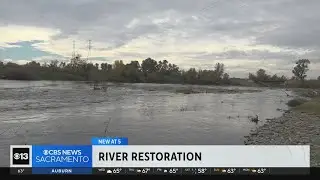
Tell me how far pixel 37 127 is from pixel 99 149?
17204 mm

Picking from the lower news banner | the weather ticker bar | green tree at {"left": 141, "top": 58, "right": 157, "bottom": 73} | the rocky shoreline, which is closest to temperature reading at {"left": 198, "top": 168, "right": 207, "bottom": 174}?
the weather ticker bar

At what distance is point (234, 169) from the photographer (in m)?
6.14

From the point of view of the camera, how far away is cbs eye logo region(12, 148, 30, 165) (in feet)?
19.4

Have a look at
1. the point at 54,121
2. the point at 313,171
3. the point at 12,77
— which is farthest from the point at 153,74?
the point at 313,171

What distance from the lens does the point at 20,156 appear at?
234 inches

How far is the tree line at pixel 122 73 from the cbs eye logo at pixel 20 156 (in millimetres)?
94752

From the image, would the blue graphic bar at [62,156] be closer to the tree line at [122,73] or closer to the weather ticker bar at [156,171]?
the weather ticker bar at [156,171]

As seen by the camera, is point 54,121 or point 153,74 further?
point 153,74

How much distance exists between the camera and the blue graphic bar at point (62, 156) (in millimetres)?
5828

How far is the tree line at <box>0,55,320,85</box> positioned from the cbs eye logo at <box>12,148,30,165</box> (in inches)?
3730

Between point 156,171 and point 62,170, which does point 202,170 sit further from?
point 62,170

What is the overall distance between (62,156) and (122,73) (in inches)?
5441

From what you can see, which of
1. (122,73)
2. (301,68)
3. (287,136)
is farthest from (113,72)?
(287,136)
